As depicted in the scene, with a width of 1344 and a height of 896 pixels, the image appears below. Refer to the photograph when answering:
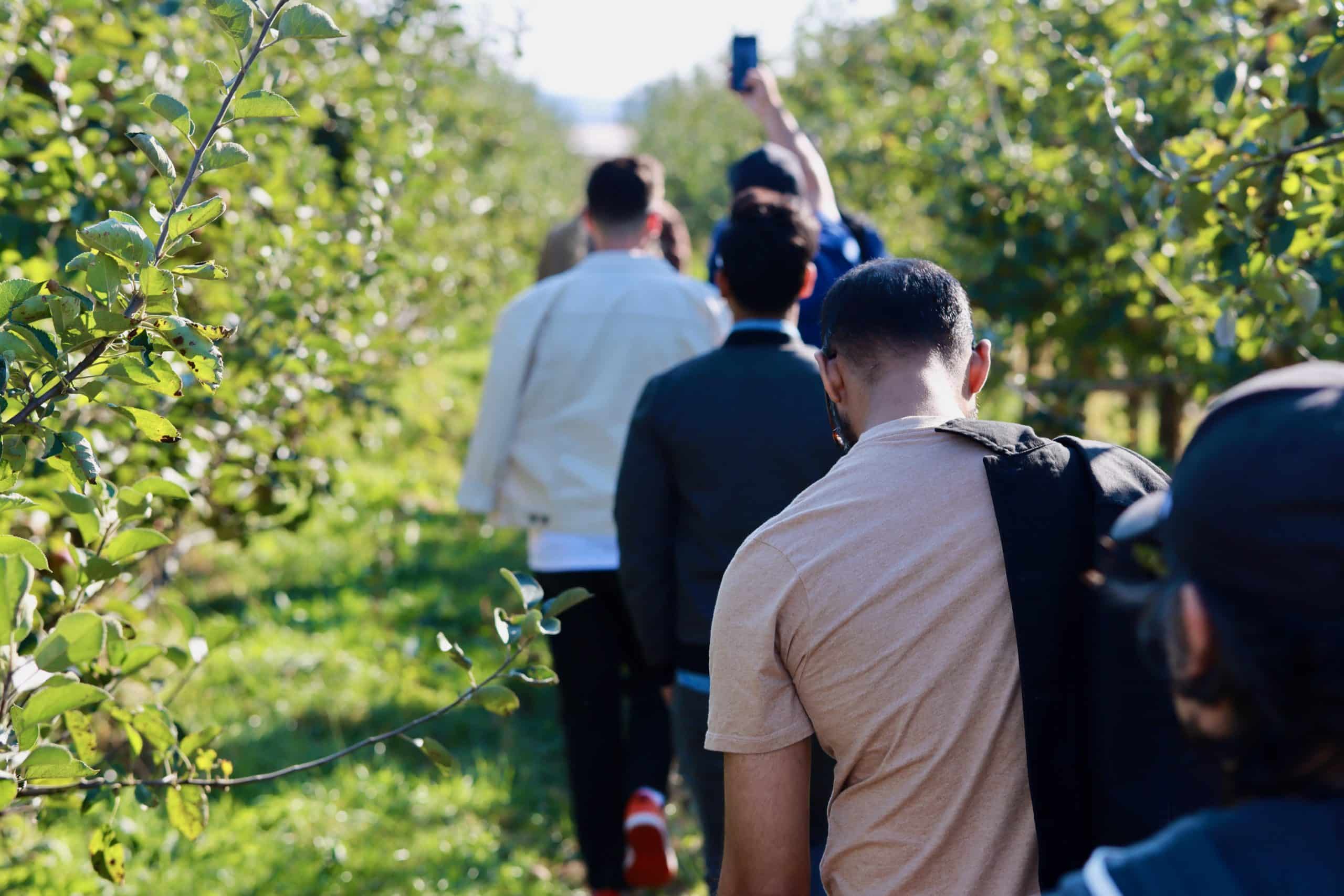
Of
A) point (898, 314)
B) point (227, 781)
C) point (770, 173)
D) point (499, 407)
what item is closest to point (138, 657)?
point (227, 781)

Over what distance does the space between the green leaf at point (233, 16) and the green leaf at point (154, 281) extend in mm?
290

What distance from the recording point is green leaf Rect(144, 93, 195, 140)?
4.73 feet

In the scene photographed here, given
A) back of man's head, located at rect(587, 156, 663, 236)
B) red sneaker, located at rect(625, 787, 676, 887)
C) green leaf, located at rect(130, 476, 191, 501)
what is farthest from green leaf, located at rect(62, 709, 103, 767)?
back of man's head, located at rect(587, 156, 663, 236)

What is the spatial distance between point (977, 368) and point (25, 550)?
1.24 metres

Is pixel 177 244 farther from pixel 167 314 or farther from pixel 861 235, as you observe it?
pixel 861 235

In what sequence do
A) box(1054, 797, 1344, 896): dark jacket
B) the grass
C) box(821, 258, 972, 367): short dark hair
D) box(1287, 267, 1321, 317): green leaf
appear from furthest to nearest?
the grass
box(1287, 267, 1321, 317): green leaf
box(821, 258, 972, 367): short dark hair
box(1054, 797, 1344, 896): dark jacket

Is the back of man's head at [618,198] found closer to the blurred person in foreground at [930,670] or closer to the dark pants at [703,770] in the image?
the dark pants at [703,770]

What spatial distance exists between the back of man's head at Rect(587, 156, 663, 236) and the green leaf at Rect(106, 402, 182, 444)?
7.25ft

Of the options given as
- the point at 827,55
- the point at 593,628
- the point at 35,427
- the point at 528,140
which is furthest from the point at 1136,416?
the point at 528,140

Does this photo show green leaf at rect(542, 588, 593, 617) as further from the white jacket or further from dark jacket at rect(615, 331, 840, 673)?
the white jacket

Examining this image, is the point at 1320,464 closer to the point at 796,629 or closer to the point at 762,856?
the point at 796,629

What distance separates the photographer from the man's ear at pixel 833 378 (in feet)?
5.80

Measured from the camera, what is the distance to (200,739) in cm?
200

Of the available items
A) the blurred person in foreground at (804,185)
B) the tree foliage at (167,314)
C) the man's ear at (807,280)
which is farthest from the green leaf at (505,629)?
the blurred person in foreground at (804,185)
